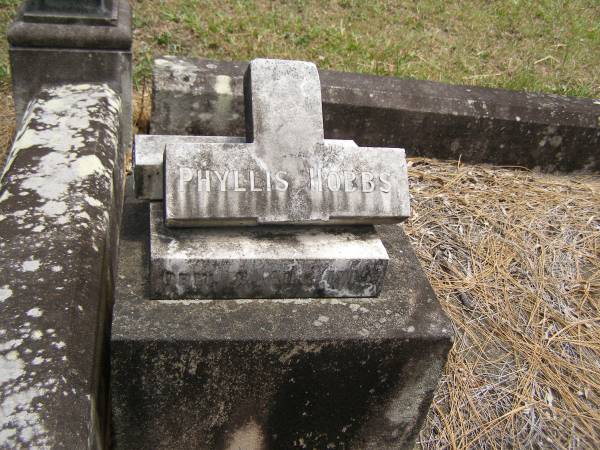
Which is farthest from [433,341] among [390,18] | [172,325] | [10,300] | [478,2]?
[478,2]

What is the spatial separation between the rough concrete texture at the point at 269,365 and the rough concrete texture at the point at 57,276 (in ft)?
0.32

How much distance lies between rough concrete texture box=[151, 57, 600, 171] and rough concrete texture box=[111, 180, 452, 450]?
4.09 ft

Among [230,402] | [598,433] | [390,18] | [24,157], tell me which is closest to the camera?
[230,402]

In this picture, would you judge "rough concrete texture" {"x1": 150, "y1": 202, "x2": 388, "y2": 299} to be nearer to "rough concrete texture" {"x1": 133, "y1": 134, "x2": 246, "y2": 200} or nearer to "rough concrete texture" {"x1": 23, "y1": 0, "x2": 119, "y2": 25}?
"rough concrete texture" {"x1": 133, "y1": 134, "x2": 246, "y2": 200}

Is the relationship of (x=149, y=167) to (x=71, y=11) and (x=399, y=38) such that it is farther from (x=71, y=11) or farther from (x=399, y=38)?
(x=399, y=38)

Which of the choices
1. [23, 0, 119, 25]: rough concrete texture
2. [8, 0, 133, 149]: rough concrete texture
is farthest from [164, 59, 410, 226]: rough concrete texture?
[23, 0, 119, 25]: rough concrete texture

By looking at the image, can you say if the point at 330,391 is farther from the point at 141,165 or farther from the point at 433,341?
the point at 141,165

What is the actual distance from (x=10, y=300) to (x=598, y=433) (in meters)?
2.20

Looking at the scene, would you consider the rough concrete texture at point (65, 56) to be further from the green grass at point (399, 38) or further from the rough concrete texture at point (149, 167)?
the green grass at point (399, 38)

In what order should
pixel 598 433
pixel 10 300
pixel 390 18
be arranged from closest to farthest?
pixel 10 300
pixel 598 433
pixel 390 18

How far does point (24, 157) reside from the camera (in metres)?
2.12

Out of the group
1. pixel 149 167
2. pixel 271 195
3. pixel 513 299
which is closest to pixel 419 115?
pixel 513 299

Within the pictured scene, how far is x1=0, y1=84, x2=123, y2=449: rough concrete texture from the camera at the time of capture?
4.45ft

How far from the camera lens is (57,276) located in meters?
1.64
